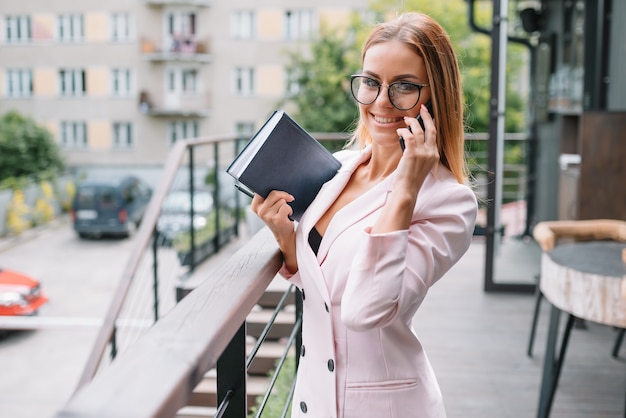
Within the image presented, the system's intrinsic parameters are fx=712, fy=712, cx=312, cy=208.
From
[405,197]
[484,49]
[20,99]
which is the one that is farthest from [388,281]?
[20,99]

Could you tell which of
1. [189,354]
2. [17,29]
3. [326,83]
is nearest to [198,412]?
[189,354]

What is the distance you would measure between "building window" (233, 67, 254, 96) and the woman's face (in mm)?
23079

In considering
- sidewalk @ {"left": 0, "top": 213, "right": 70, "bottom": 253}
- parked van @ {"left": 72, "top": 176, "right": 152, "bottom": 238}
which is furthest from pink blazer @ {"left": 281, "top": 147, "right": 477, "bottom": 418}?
sidewalk @ {"left": 0, "top": 213, "right": 70, "bottom": 253}

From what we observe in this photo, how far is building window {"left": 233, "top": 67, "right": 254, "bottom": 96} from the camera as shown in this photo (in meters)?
23.9

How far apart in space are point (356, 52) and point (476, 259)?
14.4 metres

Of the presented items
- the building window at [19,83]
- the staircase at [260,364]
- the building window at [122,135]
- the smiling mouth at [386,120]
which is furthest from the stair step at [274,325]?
the building window at [19,83]

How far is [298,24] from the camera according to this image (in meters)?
23.2

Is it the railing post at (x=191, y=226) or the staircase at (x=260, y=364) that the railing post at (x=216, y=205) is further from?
the staircase at (x=260, y=364)

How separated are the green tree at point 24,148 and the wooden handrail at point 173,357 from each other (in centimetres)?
2302

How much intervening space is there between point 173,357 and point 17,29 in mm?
26605

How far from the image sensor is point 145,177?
24359 millimetres

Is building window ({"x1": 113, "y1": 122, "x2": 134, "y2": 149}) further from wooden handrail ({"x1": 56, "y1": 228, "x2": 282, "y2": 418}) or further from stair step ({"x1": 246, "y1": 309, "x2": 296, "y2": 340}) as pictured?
wooden handrail ({"x1": 56, "y1": 228, "x2": 282, "y2": 418})

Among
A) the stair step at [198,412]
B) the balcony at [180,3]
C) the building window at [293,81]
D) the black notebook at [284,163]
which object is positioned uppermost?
the balcony at [180,3]

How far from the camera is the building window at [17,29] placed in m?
24.4
